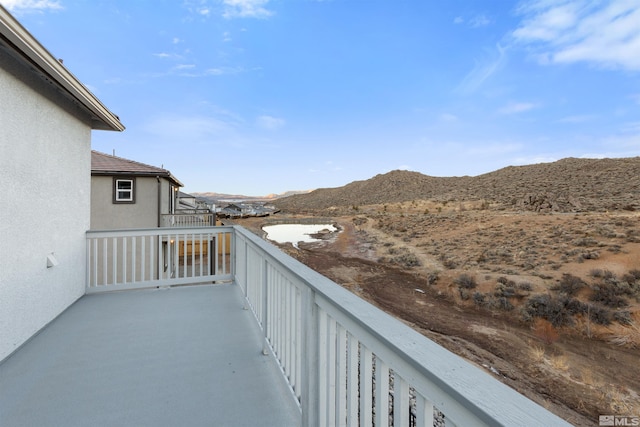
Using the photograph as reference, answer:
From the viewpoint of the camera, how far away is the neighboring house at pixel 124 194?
10055 mm

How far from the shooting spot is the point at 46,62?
2729 mm

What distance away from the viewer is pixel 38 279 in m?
3.16

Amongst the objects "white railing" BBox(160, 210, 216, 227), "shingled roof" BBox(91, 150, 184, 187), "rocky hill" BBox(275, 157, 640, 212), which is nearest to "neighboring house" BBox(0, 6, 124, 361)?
"shingled roof" BBox(91, 150, 184, 187)

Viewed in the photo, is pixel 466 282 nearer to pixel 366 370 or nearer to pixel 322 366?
pixel 322 366

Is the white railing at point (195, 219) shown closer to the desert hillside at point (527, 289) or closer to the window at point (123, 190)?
the window at point (123, 190)

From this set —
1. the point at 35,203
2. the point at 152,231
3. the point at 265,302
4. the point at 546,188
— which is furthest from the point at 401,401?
the point at 546,188

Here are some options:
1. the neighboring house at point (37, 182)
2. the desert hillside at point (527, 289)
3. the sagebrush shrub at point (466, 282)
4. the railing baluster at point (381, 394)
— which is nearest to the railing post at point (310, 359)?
the railing baluster at point (381, 394)

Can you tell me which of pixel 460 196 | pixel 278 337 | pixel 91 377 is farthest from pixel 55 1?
pixel 460 196

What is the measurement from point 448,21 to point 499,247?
10487mm

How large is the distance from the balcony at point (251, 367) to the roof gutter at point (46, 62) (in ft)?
8.04

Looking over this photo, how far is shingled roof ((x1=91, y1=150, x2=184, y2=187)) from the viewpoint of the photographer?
32.5 feet

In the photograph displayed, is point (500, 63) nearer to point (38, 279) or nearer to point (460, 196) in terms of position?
point (460, 196)

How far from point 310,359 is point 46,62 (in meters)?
3.45

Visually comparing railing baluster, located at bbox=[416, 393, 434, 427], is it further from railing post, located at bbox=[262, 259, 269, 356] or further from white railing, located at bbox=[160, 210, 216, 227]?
white railing, located at bbox=[160, 210, 216, 227]
